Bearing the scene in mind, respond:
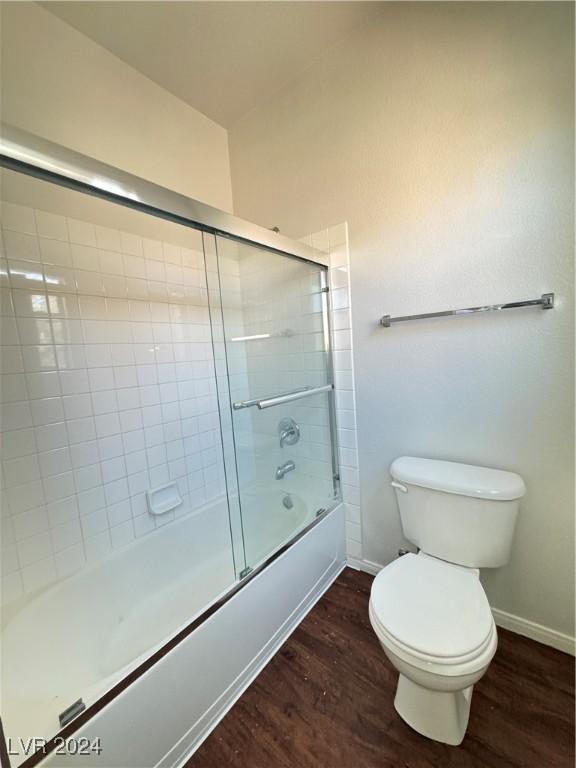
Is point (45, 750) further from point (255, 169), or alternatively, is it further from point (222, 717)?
point (255, 169)

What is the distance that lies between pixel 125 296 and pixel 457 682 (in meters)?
1.94

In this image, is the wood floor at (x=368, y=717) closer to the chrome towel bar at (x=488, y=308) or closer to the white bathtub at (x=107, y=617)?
the white bathtub at (x=107, y=617)

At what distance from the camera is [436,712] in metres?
1.03

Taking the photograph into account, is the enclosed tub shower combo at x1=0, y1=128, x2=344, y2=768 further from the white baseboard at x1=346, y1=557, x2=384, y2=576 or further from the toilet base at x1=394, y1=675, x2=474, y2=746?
the toilet base at x1=394, y1=675, x2=474, y2=746

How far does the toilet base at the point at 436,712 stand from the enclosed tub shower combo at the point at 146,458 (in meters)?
0.56

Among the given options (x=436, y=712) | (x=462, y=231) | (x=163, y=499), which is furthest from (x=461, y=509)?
(x=163, y=499)

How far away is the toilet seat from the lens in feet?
2.92

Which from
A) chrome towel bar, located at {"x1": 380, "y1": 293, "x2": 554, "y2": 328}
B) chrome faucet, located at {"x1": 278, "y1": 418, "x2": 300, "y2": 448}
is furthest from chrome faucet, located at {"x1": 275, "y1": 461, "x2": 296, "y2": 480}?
chrome towel bar, located at {"x1": 380, "y1": 293, "x2": 554, "y2": 328}

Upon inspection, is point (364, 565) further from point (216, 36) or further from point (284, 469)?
point (216, 36)

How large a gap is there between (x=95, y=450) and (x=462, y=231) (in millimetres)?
1876

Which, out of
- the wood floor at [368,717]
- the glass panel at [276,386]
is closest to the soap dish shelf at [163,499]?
the glass panel at [276,386]

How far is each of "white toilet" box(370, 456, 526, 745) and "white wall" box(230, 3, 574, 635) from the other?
170mm

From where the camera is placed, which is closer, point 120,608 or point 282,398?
point 120,608

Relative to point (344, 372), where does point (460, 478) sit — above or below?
below
